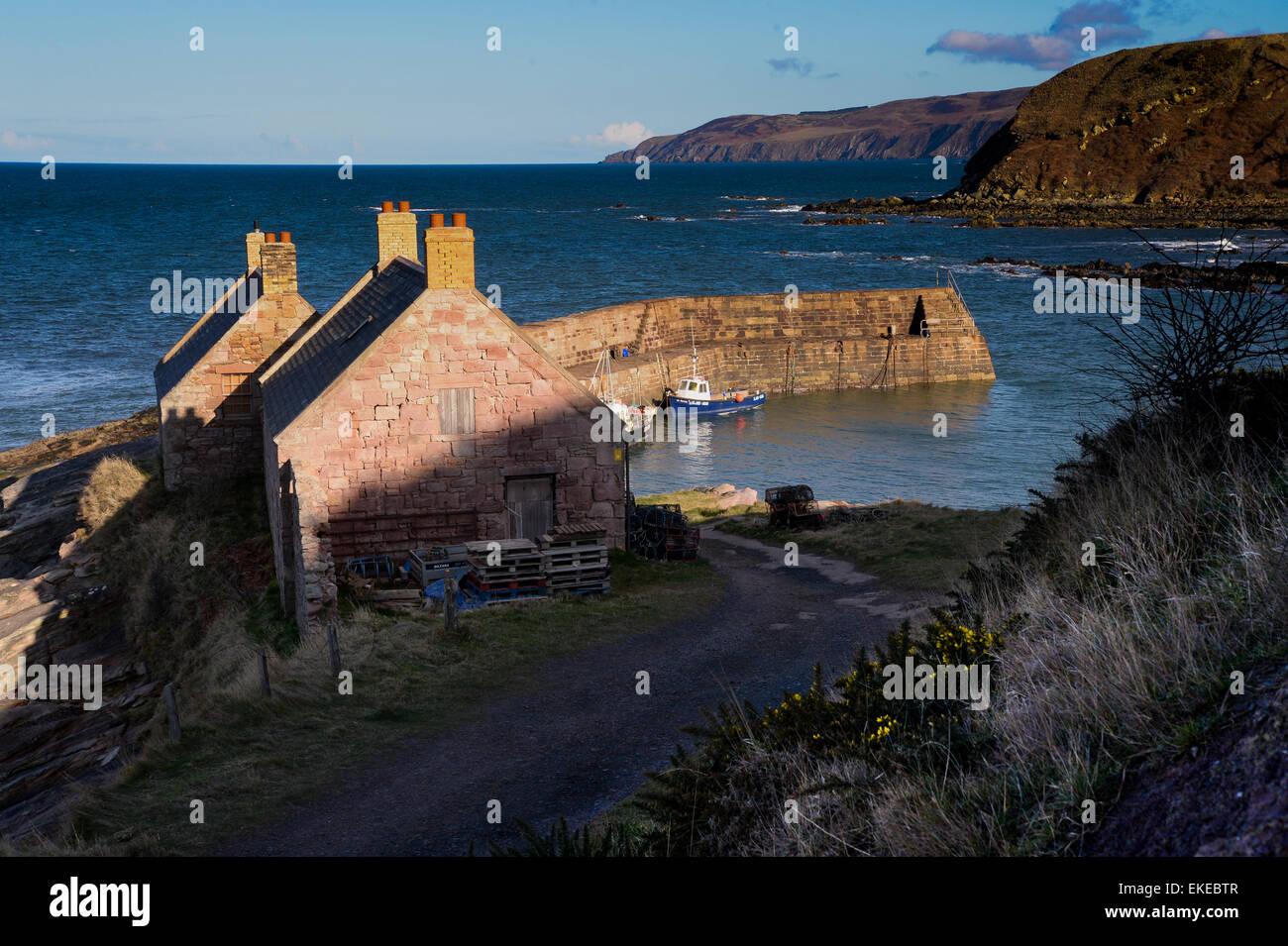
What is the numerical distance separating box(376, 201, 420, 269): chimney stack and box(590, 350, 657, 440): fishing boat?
903 inches

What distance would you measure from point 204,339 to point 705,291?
71202 mm

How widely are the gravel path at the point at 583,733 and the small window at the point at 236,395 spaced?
46.3ft

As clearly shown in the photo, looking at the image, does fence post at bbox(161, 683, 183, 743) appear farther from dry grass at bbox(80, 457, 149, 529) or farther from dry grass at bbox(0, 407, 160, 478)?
dry grass at bbox(0, 407, 160, 478)

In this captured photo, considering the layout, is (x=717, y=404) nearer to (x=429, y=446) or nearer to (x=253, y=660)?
(x=429, y=446)

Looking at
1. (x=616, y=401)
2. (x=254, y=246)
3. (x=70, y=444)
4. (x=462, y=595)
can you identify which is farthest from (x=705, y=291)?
(x=462, y=595)

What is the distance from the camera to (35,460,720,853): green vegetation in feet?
41.1

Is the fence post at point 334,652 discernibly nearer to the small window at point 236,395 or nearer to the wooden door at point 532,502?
the wooden door at point 532,502

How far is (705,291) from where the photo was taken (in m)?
98.6

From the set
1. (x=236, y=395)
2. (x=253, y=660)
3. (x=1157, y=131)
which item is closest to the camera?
(x=253, y=660)

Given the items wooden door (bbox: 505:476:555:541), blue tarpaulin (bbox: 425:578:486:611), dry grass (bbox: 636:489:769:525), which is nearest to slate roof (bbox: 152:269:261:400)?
wooden door (bbox: 505:476:555:541)

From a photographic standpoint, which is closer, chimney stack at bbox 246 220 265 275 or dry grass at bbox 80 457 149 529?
dry grass at bbox 80 457 149 529

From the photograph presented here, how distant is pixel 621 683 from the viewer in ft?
52.5
